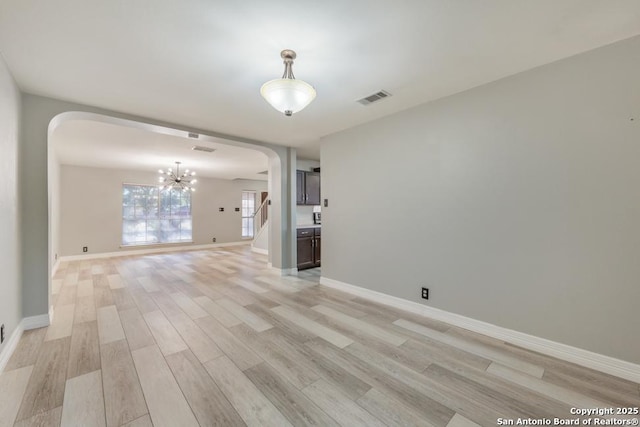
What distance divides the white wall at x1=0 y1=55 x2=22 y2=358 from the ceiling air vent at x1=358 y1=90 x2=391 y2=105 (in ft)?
10.4

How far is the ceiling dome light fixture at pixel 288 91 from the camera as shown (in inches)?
71.7

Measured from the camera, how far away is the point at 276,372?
6.36 feet

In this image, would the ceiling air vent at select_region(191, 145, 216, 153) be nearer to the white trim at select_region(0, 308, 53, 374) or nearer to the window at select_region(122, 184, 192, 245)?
the white trim at select_region(0, 308, 53, 374)

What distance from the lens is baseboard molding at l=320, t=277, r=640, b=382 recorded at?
189cm

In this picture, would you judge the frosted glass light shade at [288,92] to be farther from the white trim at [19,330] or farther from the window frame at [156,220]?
the window frame at [156,220]

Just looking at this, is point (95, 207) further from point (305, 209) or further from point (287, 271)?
point (287, 271)

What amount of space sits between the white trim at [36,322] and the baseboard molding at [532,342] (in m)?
3.82

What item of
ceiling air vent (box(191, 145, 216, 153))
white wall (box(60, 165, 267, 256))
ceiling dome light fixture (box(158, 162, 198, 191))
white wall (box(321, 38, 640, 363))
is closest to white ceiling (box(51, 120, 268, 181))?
ceiling air vent (box(191, 145, 216, 153))

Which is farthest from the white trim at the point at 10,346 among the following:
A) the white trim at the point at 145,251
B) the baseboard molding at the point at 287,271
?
the white trim at the point at 145,251

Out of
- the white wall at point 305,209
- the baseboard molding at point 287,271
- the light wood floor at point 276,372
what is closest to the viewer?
the light wood floor at point 276,372

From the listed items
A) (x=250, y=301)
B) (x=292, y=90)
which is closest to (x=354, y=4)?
(x=292, y=90)

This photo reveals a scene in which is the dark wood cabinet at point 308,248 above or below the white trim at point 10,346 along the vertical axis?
above

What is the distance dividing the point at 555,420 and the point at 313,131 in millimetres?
3876

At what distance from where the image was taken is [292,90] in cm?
184
